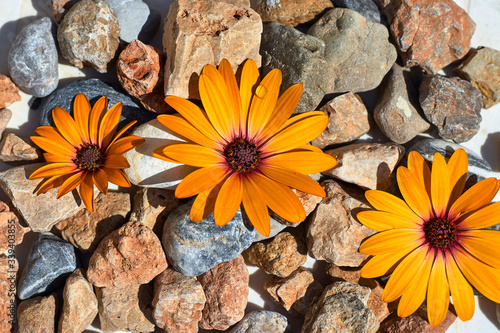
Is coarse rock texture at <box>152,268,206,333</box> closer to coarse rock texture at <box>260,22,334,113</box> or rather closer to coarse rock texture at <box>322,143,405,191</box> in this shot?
coarse rock texture at <box>322,143,405,191</box>

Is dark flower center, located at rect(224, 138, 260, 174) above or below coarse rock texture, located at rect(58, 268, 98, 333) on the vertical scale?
above

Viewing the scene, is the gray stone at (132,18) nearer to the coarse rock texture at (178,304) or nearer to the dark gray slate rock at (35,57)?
the dark gray slate rock at (35,57)

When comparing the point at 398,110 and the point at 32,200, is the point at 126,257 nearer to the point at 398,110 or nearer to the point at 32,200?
the point at 32,200

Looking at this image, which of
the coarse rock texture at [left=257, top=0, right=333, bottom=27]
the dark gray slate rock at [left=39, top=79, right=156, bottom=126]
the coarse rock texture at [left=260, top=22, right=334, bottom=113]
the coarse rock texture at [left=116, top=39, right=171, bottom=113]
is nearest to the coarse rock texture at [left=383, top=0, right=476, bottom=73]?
the coarse rock texture at [left=257, top=0, right=333, bottom=27]

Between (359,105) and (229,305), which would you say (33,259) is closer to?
(229,305)

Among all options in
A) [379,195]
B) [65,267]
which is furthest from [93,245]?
[379,195]

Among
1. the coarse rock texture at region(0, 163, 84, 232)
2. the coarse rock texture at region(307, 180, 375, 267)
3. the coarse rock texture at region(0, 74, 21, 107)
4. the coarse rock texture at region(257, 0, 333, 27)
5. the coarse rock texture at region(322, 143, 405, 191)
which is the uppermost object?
the coarse rock texture at region(257, 0, 333, 27)

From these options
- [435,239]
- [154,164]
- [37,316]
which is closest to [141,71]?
[154,164]
